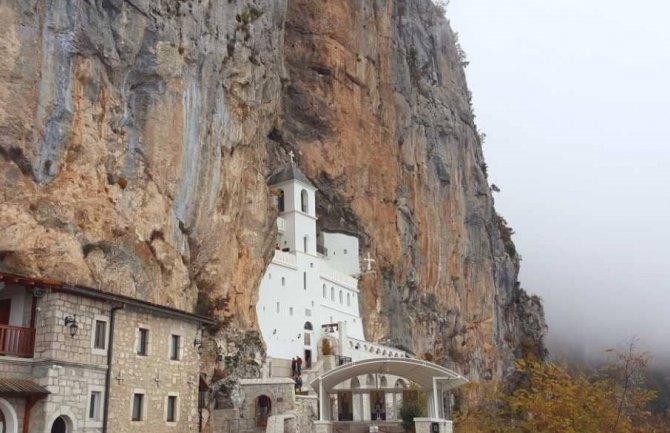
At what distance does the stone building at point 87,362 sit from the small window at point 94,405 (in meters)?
0.03

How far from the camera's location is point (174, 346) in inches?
1024

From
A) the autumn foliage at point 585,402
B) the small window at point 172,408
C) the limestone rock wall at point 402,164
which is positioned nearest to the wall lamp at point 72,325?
the small window at point 172,408

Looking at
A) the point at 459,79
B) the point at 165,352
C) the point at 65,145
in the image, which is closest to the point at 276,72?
the point at 65,145

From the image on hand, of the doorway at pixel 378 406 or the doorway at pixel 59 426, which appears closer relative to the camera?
the doorway at pixel 59 426

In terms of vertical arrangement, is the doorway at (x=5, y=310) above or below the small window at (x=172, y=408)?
above

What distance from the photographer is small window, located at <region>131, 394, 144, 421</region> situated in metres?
23.9

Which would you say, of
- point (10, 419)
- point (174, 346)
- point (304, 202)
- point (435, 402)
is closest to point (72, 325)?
point (10, 419)

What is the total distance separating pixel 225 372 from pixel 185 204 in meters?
7.88

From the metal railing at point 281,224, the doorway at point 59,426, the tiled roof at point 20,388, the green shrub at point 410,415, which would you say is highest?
the metal railing at point 281,224

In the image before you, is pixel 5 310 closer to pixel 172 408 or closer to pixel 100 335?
pixel 100 335

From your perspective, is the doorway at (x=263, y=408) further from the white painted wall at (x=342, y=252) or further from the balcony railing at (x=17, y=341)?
the white painted wall at (x=342, y=252)

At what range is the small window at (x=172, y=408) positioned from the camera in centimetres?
2539

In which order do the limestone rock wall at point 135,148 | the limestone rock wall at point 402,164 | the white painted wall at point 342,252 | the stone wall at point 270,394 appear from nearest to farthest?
the limestone rock wall at point 135,148 → the stone wall at point 270,394 → the white painted wall at point 342,252 → the limestone rock wall at point 402,164

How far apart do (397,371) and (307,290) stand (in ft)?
42.1
